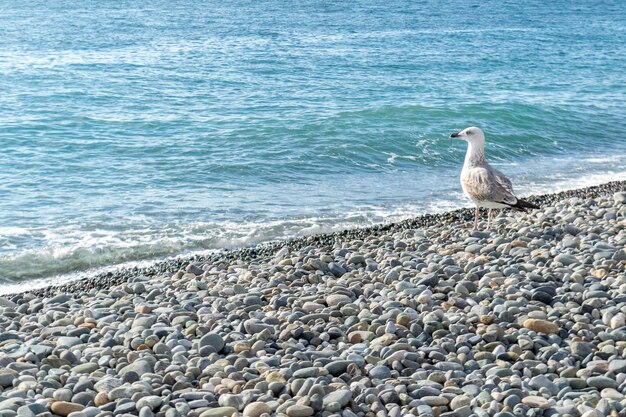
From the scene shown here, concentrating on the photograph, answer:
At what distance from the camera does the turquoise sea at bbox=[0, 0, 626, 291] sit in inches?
500

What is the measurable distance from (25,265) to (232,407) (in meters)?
6.40

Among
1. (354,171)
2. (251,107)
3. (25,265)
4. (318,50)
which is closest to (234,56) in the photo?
(318,50)

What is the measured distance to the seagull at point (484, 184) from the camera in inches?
393

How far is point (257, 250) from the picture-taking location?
1103 centimetres

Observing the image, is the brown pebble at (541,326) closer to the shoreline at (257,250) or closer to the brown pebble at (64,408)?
the brown pebble at (64,408)

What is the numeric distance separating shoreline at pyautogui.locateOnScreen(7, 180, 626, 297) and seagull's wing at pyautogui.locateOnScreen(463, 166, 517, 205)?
1.64m

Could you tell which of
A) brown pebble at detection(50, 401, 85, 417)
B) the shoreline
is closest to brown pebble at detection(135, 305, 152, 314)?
brown pebble at detection(50, 401, 85, 417)

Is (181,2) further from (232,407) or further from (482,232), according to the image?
(232,407)

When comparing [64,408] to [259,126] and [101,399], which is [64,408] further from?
[259,126]

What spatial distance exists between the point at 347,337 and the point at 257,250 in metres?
4.65

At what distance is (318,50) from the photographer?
101 feet

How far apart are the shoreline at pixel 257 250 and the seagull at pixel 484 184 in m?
1.47

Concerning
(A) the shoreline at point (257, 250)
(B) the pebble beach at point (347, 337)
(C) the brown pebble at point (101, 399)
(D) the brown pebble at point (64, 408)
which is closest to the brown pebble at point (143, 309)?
(B) the pebble beach at point (347, 337)

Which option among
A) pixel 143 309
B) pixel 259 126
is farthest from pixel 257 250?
pixel 259 126
